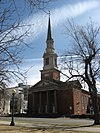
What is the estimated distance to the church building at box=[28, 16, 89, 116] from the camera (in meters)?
74.1

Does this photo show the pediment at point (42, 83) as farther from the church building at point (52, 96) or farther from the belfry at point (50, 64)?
the belfry at point (50, 64)

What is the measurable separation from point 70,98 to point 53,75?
10.5 metres

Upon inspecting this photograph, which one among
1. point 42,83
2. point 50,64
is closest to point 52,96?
point 42,83

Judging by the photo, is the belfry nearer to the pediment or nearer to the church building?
the church building

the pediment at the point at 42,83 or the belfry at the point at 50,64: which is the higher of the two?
the belfry at the point at 50,64

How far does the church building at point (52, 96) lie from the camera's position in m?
74.1

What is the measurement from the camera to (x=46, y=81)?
7838cm

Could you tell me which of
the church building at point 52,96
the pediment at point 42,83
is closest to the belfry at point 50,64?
the church building at point 52,96

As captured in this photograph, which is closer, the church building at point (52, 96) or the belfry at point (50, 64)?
the church building at point (52, 96)

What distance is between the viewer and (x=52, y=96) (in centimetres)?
7825

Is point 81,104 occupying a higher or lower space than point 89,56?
lower

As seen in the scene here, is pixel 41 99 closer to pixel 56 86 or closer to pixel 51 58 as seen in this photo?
pixel 56 86

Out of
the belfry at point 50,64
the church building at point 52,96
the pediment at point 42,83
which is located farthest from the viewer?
the belfry at point 50,64

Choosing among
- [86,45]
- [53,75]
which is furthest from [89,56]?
[53,75]
